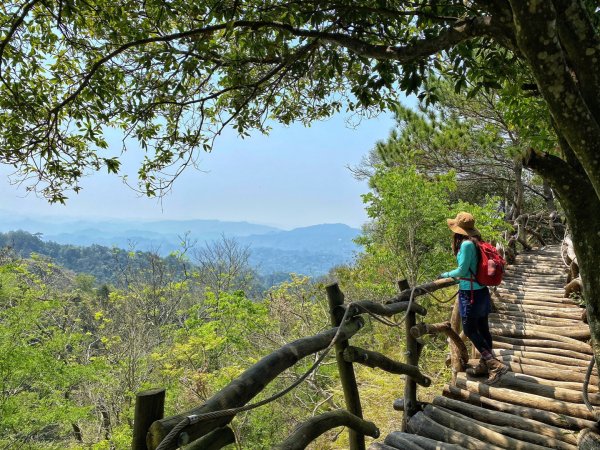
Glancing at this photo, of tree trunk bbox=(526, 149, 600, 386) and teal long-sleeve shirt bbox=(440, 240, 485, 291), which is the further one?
teal long-sleeve shirt bbox=(440, 240, 485, 291)

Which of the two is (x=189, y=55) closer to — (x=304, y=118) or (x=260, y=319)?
(x=304, y=118)

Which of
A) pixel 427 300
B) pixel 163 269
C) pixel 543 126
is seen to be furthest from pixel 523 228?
pixel 163 269

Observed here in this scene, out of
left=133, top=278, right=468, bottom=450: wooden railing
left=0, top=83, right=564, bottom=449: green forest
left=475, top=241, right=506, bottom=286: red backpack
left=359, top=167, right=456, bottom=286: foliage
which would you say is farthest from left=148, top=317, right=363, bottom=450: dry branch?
left=359, top=167, right=456, bottom=286: foliage

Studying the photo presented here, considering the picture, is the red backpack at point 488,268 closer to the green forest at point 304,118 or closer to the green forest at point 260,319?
the green forest at point 304,118

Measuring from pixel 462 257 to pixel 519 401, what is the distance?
4.42ft

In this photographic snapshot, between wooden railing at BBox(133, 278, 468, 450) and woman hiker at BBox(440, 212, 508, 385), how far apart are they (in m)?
0.22

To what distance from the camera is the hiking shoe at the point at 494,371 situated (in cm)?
373

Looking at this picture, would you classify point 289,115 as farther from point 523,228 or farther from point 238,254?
point 238,254

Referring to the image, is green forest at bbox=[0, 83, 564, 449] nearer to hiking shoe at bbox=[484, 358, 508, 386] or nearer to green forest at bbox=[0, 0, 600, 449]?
green forest at bbox=[0, 0, 600, 449]

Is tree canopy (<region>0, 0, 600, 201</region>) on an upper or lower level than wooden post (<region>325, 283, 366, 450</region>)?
upper

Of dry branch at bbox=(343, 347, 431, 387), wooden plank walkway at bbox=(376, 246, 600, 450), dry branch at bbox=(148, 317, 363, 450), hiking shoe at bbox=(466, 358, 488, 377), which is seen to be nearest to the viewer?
dry branch at bbox=(148, 317, 363, 450)

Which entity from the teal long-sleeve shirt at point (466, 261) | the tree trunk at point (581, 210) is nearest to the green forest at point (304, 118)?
the tree trunk at point (581, 210)

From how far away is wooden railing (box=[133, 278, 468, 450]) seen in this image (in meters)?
1.26

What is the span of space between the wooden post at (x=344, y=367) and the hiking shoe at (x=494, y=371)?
1.78m
